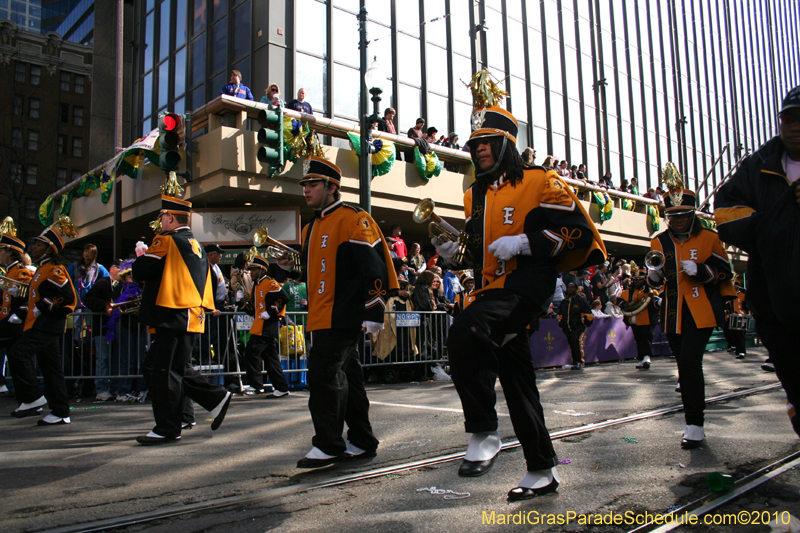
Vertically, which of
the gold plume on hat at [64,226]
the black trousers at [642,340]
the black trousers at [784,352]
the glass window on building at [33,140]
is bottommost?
the black trousers at [642,340]

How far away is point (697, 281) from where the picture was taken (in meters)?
5.36

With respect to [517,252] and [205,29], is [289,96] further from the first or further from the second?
[517,252]

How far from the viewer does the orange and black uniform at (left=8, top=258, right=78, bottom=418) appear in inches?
265

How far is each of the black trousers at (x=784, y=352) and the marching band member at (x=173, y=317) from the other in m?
4.24

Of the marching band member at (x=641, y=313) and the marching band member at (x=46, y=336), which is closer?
the marching band member at (x=46, y=336)

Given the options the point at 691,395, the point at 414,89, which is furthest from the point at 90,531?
the point at 414,89

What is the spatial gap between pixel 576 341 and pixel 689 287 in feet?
30.1

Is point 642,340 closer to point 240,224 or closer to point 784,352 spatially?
point 240,224

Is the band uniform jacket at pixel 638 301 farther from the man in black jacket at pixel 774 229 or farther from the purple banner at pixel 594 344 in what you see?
the man in black jacket at pixel 774 229

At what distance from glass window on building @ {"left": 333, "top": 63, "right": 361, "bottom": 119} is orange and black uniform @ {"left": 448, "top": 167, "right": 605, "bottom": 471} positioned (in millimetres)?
18430

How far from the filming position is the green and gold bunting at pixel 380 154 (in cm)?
1642

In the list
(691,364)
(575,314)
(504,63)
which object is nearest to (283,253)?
(691,364)

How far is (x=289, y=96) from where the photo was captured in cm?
1997

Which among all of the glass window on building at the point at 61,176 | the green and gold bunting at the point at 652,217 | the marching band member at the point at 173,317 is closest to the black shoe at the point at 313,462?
the marching band member at the point at 173,317
